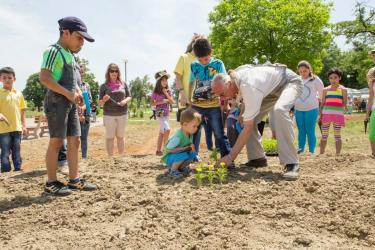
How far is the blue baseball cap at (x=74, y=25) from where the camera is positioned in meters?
3.70

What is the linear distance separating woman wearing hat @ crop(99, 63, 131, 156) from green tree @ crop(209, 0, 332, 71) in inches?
898

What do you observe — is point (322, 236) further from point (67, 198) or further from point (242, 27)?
point (242, 27)

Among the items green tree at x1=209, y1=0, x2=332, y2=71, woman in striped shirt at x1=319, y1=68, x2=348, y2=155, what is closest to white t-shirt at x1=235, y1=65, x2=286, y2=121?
woman in striped shirt at x1=319, y1=68, x2=348, y2=155

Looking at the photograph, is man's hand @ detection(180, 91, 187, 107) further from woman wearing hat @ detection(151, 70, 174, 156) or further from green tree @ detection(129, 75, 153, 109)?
green tree @ detection(129, 75, 153, 109)

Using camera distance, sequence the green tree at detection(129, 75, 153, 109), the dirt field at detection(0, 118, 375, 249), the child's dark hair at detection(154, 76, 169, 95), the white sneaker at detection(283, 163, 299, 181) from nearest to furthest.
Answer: the dirt field at detection(0, 118, 375, 249) → the white sneaker at detection(283, 163, 299, 181) → the child's dark hair at detection(154, 76, 169, 95) → the green tree at detection(129, 75, 153, 109)

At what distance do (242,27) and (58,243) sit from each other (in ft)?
89.9

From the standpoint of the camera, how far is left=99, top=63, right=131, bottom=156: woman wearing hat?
6.61m

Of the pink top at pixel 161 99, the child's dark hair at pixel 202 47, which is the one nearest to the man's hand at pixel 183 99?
the child's dark hair at pixel 202 47

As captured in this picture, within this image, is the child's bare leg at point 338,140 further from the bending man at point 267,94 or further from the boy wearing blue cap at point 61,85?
the boy wearing blue cap at point 61,85

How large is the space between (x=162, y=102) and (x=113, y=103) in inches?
44.5

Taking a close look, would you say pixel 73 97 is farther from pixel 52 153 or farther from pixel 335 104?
pixel 335 104

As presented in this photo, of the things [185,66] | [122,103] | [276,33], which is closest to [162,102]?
[122,103]

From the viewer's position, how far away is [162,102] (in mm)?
7398

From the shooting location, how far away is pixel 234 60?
28766mm
